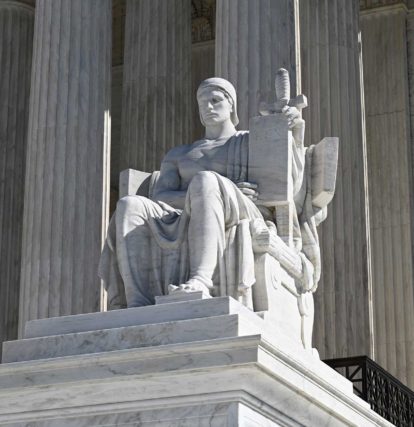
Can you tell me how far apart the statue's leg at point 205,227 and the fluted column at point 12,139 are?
767 inches

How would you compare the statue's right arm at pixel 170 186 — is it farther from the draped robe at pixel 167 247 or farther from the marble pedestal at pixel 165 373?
the marble pedestal at pixel 165 373

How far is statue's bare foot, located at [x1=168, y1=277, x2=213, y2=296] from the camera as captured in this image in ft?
49.9

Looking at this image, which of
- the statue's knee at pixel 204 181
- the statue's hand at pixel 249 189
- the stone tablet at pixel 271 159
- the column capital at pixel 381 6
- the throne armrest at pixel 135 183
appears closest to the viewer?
the statue's knee at pixel 204 181

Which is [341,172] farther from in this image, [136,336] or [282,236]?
[136,336]

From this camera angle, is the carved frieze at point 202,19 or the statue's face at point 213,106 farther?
the carved frieze at point 202,19

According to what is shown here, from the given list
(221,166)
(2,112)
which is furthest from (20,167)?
(221,166)

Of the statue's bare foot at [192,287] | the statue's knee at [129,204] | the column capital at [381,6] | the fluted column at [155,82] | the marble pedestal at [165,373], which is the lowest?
the marble pedestal at [165,373]

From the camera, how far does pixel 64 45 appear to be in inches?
1145

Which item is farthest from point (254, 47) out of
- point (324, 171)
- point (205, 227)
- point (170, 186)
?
point (205, 227)

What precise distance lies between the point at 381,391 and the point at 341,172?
6146 millimetres

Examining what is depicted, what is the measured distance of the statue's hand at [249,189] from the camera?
16.9 m

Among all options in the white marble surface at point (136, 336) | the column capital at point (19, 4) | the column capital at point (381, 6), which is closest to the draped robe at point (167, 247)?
the white marble surface at point (136, 336)

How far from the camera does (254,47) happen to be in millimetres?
26484

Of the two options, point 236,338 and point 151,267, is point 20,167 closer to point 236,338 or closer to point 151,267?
point 151,267
